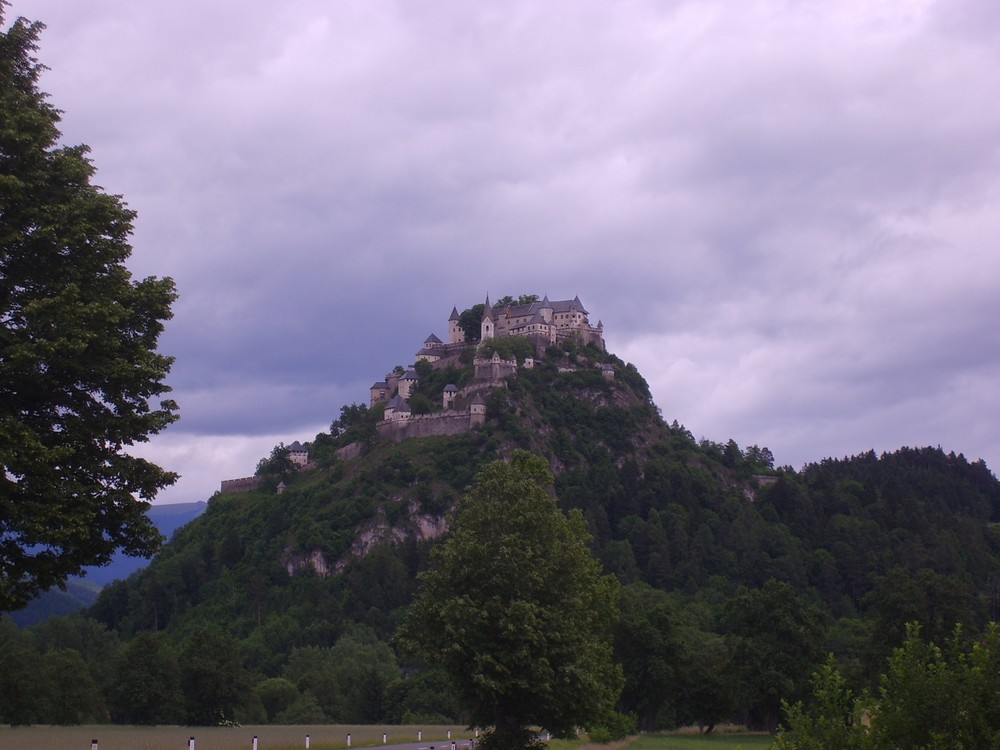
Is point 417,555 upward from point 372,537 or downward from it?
A: downward

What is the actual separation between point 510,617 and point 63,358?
16811mm

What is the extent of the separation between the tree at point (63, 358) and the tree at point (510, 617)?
1251cm

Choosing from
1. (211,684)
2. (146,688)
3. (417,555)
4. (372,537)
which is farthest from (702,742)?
(372,537)

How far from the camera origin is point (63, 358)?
67.6 feet

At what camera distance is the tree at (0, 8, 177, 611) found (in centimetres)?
2017

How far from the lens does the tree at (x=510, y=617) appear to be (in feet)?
105

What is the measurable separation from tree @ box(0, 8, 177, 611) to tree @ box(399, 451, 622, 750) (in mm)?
12509

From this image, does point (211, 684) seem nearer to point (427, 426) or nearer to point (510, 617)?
point (510, 617)

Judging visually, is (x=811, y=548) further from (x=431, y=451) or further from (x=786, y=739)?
(x=786, y=739)

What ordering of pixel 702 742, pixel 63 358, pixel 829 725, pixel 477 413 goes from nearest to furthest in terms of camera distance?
pixel 829 725 → pixel 63 358 → pixel 702 742 → pixel 477 413

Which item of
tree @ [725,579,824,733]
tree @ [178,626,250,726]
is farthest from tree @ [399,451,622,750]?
tree @ [178,626,250,726]

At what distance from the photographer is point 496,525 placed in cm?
3466

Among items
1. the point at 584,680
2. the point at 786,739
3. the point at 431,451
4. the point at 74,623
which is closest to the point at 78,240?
the point at 786,739

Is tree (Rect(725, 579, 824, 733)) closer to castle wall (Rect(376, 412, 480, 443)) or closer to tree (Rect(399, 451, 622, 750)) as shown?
tree (Rect(399, 451, 622, 750))
